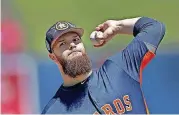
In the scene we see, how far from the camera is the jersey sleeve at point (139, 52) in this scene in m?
1.10

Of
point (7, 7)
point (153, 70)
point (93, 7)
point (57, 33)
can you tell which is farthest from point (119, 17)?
point (57, 33)

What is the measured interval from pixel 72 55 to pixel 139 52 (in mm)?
169

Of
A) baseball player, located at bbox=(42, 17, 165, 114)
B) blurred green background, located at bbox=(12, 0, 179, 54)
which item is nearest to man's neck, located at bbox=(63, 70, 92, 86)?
baseball player, located at bbox=(42, 17, 165, 114)

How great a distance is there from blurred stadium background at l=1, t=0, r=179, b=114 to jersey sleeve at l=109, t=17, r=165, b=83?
648 millimetres

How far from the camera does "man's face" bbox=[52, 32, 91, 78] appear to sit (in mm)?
1098

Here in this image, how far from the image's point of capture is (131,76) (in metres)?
1.09

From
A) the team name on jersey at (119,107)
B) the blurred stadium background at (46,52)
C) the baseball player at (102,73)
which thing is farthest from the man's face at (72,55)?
the blurred stadium background at (46,52)

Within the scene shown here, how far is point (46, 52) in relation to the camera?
→ 1.85m

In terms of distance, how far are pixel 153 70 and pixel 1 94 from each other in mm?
649

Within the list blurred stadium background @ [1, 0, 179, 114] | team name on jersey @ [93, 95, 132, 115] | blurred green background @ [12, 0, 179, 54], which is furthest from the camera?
blurred green background @ [12, 0, 179, 54]

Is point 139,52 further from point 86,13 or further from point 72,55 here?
point 86,13

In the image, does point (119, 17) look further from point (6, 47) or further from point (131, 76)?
point (131, 76)

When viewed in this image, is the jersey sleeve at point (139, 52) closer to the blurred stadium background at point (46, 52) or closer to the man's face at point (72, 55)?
the man's face at point (72, 55)

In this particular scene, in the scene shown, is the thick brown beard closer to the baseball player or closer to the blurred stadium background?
the baseball player
